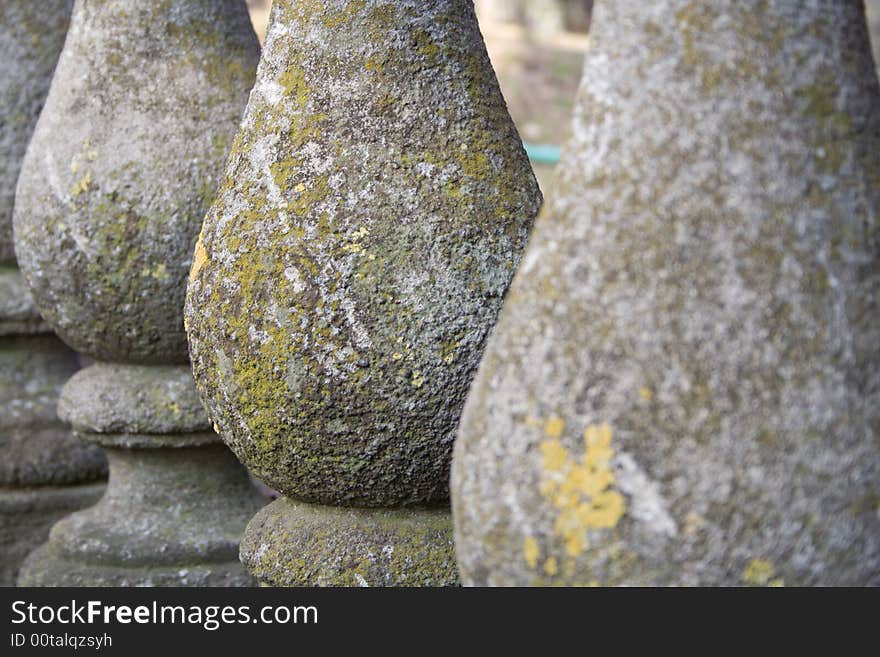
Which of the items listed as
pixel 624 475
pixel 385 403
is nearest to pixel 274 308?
pixel 385 403

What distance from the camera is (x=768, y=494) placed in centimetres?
138

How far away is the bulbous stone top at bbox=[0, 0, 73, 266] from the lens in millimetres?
3469

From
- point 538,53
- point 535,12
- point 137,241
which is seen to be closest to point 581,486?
point 137,241

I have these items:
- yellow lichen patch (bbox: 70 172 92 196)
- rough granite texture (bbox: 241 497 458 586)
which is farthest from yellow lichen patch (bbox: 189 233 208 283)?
yellow lichen patch (bbox: 70 172 92 196)

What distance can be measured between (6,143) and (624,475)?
2.51m

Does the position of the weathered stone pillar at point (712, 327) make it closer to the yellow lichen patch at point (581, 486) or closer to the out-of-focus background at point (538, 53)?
the yellow lichen patch at point (581, 486)

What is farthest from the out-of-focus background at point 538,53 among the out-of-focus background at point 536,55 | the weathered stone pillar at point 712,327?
the weathered stone pillar at point 712,327

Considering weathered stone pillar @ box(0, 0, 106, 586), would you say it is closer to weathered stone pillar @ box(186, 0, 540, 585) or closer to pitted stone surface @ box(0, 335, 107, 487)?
pitted stone surface @ box(0, 335, 107, 487)

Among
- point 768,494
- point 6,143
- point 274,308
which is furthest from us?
point 6,143

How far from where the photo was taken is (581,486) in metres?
1.42

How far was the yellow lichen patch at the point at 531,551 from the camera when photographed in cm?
146

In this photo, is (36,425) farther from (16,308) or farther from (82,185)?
(82,185)
